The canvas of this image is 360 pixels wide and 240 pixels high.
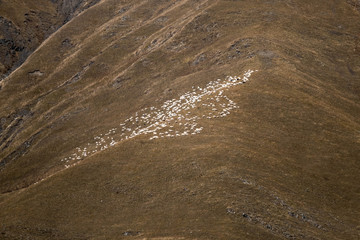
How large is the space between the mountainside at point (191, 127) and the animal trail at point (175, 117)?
12.4 inches

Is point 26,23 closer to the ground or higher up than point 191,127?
higher up

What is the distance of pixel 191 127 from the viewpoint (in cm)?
4806

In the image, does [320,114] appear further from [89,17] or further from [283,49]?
[89,17]

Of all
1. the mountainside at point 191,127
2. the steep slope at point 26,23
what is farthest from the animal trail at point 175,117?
the steep slope at point 26,23

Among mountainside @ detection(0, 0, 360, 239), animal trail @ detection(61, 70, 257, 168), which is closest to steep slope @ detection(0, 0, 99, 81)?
mountainside @ detection(0, 0, 360, 239)

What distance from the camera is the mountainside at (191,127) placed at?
34688 mm

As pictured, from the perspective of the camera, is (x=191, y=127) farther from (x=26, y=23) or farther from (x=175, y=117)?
(x=26, y=23)

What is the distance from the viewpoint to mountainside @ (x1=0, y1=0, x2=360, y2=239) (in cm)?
3469

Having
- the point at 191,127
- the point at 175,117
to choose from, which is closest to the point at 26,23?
the point at 175,117

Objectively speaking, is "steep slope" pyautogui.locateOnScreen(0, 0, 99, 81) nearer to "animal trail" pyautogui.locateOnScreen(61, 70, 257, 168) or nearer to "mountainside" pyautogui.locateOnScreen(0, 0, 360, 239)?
"mountainside" pyautogui.locateOnScreen(0, 0, 360, 239)

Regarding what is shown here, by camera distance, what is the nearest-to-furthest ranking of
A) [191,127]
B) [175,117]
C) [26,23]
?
[191,127], [175,117], [26,23]

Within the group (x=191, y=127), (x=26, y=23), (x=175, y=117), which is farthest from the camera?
(x=26, y=23)

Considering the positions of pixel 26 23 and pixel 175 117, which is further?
pixel 26 23

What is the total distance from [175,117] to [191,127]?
18.8 ft
